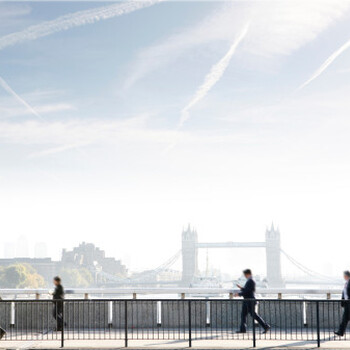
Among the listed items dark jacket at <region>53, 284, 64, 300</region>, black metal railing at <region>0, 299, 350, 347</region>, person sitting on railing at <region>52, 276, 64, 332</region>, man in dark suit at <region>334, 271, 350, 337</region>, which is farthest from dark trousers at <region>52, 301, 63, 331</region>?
man in dark suit at <region>334, 271, 350, 337</region>

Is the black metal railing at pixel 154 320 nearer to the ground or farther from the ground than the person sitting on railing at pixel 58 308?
nearer to the ground

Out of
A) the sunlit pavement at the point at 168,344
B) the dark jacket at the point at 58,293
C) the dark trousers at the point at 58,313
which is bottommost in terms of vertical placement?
the sunlit pavement at the point at 168,344

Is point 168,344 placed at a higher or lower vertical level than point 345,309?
lower

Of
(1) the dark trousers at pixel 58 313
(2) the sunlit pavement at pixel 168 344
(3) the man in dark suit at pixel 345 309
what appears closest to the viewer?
(2) the sunlit pavement at pixel 168 344

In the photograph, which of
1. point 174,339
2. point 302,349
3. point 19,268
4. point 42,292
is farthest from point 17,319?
point 19,268

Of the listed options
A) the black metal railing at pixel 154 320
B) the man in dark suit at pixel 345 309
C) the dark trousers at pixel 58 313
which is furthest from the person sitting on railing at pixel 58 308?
the man in dark suit at pixel 345 309

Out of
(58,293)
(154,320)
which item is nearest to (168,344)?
(154,320)

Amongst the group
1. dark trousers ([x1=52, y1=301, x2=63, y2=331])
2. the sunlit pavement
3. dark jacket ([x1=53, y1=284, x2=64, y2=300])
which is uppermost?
dark jacket ([x1=53, y1=284, x2=64, y2=300])

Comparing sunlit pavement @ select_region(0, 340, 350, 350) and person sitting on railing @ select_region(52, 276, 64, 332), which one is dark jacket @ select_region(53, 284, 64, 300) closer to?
person sitting on railing @ select_region(52, 276, 64, 332)

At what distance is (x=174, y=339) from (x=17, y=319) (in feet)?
16.4

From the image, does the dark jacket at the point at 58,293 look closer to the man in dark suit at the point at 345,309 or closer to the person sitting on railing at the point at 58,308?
the person sitting on railing at the point at 58,308

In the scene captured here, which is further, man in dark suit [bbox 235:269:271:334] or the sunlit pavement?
man in dark suit [bbox 235:269:271:334]

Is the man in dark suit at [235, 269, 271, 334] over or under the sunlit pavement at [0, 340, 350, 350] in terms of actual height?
over

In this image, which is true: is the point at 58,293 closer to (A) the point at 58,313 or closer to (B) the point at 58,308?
(B) the point at 58,308
